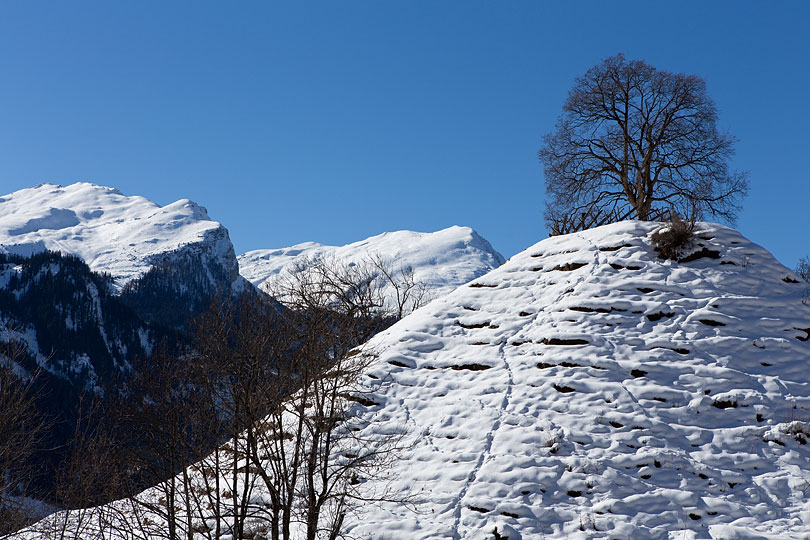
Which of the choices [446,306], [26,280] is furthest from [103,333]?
[446,306]

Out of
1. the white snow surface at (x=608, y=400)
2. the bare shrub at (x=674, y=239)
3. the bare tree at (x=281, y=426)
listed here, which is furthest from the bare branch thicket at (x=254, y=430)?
the bare shrub at (x=674, y=239)

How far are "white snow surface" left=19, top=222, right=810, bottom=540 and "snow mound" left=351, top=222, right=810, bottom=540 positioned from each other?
32 mm

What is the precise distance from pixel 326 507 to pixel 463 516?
2667mm

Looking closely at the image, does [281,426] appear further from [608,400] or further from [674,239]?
[674,239]

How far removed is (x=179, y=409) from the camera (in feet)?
42.2

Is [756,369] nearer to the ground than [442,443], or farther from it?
farther from it

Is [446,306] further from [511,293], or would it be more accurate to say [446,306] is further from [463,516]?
[463,516]

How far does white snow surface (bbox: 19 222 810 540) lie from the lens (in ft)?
32.1

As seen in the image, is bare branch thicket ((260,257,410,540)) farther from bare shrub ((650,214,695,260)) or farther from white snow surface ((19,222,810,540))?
bare shrub ((650,214,695,260))

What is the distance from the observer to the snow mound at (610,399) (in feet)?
32.1

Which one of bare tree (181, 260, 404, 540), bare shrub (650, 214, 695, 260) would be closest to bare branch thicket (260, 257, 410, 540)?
bare tree (181, 260, 404, 540)

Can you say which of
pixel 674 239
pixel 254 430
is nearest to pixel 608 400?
pixel 674 239

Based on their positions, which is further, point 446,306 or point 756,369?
point 446,306

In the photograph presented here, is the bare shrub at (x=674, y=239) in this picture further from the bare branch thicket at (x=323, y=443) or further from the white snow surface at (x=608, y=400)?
the bare branch thicket at (x=323, y=443)
